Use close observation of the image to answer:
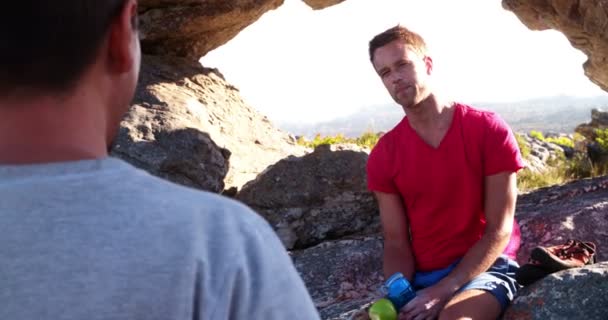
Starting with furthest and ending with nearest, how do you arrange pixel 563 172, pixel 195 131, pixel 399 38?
1. pixel 563 172
2. pixel 195 131
3. pixel 399 38

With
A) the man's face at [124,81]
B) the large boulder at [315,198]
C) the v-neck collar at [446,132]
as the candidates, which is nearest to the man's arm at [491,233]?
the v-neck collar at [446,132]

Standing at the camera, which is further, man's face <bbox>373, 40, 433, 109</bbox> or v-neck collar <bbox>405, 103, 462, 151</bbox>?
man's face <bbox>373, 40, 433, 109</bbox>

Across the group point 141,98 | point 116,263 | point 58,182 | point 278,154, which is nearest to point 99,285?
point 116,263

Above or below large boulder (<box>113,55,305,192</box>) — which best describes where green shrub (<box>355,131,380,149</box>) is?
below

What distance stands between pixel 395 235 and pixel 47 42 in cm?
359

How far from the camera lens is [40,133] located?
107 centimetres

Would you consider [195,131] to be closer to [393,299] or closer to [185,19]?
[185,19]

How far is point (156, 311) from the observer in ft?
3.36

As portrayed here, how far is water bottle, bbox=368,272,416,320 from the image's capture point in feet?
12.5

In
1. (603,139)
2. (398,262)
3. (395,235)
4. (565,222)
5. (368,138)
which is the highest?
(395,235)

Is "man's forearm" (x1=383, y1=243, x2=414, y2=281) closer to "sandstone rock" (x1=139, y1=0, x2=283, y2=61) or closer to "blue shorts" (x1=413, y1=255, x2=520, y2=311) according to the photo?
"blue shorts" (x1=413, y1=255, x2=520, y2=311)

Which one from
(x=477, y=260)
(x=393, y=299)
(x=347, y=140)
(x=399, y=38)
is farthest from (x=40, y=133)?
(x=347, y=140)

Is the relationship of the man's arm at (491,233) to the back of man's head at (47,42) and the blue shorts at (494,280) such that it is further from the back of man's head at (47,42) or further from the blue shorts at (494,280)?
the back of man's head at (47,42)

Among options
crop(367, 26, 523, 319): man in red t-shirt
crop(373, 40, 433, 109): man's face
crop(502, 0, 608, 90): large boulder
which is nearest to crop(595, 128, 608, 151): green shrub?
crop(502, 0, 608, 90): large boulder
